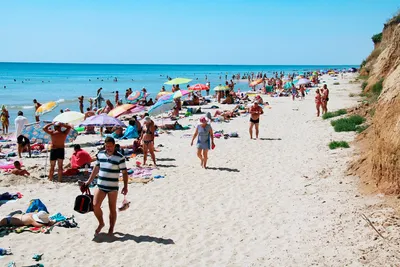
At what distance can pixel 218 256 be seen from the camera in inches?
237

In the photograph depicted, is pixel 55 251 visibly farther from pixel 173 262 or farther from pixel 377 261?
pixel 377 261

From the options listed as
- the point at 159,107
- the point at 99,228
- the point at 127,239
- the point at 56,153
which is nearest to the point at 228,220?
the point at 127,239

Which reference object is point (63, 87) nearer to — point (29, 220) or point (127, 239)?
point (29, 220)

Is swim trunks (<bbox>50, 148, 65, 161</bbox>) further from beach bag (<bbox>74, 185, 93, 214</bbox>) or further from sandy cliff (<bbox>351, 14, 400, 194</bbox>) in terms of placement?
sandy cliff (<bbox>351, 14, 400, 194</bbox>)

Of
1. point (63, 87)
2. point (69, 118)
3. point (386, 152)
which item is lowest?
point (63, 87)

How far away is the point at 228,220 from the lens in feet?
24.5

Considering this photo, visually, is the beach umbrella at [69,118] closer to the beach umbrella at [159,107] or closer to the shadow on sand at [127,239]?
the beach umbrella at [159,107]

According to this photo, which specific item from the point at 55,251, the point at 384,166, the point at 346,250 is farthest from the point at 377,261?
the point at 55,251

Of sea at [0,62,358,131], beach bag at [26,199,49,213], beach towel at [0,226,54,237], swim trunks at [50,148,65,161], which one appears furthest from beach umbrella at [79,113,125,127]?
sea at [0,62,358,131]

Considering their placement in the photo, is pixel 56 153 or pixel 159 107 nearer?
pixel 56 153

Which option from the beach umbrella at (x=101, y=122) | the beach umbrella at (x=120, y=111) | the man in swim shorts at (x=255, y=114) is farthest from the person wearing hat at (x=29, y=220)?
the man in swim shorts at (x=255, y=114)

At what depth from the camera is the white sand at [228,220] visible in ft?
19.4

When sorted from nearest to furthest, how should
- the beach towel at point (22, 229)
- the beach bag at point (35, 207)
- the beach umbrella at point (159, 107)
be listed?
1. the beach towel at point (22, 229)
2. the beach bag at point (35, 207)
3. the beach umbrella at point (159, 107)

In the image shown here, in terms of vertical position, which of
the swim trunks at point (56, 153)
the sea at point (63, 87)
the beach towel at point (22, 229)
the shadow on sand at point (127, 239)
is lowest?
the sea at point (63, 87)
